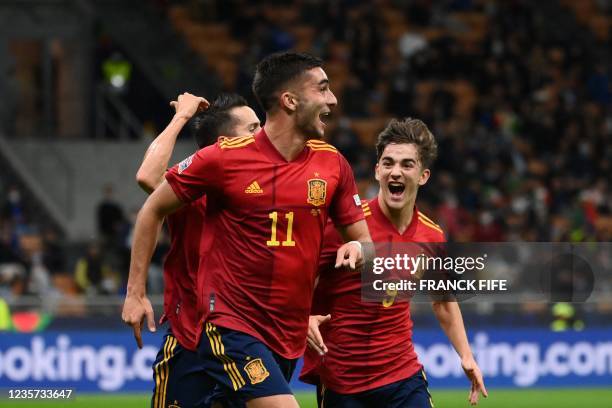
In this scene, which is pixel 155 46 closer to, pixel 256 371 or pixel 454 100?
pixel 454 100

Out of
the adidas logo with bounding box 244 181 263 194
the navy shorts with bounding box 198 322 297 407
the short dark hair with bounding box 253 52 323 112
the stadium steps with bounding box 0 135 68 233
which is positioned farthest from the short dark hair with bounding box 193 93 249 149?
the stadium steps with bounding box 0 135 68 233

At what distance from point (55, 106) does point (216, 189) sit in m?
17.1

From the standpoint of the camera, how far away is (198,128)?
7172 millimetres

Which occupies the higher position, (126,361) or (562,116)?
(562,116)

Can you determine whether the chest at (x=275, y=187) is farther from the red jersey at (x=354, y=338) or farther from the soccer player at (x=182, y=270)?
the red jersey at (x=354, y=338)

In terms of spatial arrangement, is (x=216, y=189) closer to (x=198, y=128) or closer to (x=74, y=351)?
(x=198, y=128)

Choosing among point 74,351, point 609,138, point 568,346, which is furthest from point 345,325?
point 609,138

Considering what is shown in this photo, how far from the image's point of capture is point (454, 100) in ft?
72.3

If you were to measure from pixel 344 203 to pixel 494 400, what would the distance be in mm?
8474

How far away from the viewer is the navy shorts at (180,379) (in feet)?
21.9

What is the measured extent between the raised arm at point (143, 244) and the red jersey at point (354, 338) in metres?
1.09

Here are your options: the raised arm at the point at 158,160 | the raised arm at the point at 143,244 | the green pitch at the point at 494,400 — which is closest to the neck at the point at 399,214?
the raised arm at the point at 158,160

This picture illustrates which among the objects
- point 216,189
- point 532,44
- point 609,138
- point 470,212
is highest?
point 532,44

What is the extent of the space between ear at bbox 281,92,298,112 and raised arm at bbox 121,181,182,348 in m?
0.66
